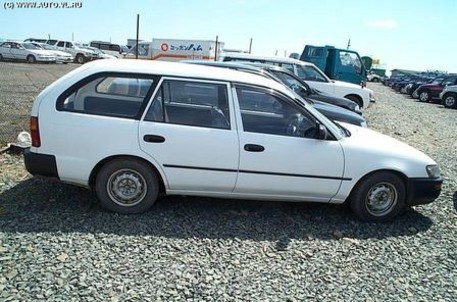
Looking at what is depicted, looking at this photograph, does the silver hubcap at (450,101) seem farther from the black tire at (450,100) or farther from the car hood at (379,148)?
the car hood at (379,148)

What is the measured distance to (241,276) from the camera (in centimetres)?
300

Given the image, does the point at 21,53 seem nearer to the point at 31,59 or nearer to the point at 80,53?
the point at 31,59

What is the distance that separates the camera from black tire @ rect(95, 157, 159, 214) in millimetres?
3775

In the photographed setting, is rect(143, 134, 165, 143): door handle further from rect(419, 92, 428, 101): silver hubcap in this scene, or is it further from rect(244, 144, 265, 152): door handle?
rect(419, 92, 428, 101): silver hubcap

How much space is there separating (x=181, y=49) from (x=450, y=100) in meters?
17.4

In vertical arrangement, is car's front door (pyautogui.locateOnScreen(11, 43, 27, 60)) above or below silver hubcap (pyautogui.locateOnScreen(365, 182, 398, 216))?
above

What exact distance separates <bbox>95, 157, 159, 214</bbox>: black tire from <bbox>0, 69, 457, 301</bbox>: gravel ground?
13 centimetres

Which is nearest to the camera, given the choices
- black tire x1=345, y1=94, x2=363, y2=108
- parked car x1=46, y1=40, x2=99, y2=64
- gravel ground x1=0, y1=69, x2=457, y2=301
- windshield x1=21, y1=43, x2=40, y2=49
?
gravel ground x1=0, y1=69, x2=457, y2=301

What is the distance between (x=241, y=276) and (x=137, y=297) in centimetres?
84

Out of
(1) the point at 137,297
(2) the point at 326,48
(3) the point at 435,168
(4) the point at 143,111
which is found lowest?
(1) the point at 137,297

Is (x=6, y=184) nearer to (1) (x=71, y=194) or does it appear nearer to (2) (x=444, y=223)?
(1) (x=71, y=194)

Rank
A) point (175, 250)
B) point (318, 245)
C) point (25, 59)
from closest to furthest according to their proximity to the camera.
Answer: point (175, 250), point (318, 245), point (25, 59)

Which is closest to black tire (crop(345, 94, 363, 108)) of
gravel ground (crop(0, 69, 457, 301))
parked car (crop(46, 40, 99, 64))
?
gravel ground (crop(0, 69, 457, 301))

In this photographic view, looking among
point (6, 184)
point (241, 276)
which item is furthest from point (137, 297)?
point (6, 184)
